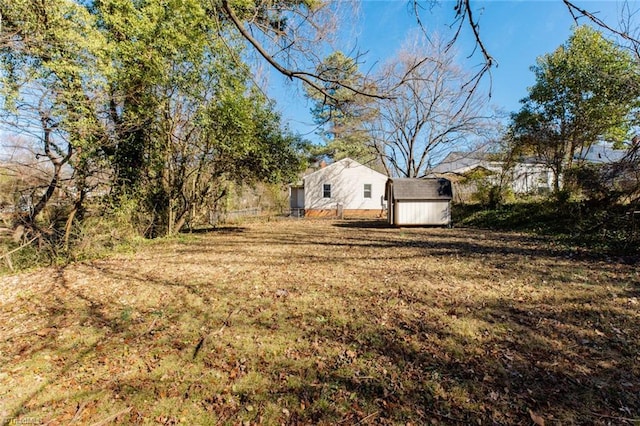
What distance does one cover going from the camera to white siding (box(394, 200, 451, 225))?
44.5ft

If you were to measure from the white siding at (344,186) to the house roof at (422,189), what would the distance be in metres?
8.76

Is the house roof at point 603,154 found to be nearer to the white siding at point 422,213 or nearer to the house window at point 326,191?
the white siding at point 422,213

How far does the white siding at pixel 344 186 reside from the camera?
22609 millimetres

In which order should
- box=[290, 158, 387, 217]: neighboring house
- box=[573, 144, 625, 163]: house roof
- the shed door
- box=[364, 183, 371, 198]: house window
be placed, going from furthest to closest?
the shed door
box=[364, 183, 371, 198]: house window
box=[290, 158, 387, 217]: neighboring house
box=[573, 144, 625, 163]: house roof

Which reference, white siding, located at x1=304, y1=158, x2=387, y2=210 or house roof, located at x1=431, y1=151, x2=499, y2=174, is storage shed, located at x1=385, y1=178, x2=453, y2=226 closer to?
house roof, located at x1=431, y1=151, x2=499, y2=174

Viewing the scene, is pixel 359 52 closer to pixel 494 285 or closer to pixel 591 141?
pixel 494 285

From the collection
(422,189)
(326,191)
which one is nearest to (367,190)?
Answer: (326,191)

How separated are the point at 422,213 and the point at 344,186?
989cm

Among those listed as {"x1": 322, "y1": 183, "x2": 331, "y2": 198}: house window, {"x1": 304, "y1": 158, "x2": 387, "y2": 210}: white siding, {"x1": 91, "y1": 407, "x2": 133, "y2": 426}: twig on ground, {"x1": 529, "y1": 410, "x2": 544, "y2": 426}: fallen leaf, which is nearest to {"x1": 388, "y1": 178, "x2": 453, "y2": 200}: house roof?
{"x1": 304, "y1": 158, "x2": 387, "y2": 210}: white siding

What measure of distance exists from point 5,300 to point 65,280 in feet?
3.27

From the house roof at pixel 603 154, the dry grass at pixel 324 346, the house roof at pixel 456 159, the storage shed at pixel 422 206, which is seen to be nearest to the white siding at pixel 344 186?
the house roof at pixel 456 159

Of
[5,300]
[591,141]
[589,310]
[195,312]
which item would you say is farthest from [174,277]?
[591,141]

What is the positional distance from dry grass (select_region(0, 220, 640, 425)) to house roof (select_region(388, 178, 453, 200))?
25.9 feet

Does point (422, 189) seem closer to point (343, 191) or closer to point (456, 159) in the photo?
point (456, 159)
